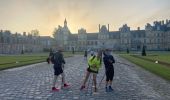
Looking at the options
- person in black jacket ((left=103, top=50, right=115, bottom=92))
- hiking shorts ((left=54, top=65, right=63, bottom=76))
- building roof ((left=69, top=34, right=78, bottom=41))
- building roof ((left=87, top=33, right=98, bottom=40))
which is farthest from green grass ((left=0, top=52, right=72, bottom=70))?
Result: building roof ((left=69, top=34, right=78, bottom=41))

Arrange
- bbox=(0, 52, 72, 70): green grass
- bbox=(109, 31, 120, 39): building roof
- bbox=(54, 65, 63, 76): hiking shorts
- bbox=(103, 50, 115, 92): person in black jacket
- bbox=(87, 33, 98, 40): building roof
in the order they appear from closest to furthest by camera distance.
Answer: bbox=(103, 50, 115, 92): person in black jacket → bbox=(54, 65, 63, 76): hiking shorts → bbox=(0, 52, 72, 70): green grass → bbox=(109, 31, 120, 39): building roof → bbox=(87, 33, 98, 40): building roof

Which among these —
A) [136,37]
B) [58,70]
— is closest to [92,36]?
[136,37]

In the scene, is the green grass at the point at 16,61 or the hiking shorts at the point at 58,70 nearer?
the hiking shorts at the point at 58,70

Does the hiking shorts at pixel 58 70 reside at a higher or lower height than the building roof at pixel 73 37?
lower

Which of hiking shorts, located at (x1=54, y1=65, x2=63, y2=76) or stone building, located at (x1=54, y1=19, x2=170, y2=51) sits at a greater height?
stone building, located at (x1=54, y1=19, x2=170, y2=51)

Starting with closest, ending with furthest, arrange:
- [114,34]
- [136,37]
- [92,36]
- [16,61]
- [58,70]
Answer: [58,70] → [16,61] → [136,37] → [114,34] → [92,36]

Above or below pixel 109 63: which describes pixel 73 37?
above

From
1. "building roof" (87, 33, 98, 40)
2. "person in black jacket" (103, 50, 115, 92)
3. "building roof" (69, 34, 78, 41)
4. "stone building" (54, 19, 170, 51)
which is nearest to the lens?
"person in black jacket" (103, 50, 115, 92)

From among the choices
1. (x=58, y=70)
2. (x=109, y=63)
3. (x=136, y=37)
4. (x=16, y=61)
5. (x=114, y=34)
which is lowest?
(x=16, y=61)

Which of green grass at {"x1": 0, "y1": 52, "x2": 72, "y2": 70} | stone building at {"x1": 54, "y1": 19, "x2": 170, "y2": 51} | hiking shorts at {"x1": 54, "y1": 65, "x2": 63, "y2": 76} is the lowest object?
green grass at {"x1": 0, "y1": 52, "x2": 72, "y2": 70}

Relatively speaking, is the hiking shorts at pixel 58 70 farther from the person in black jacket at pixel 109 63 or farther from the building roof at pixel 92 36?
the building roof at pixel 92 36

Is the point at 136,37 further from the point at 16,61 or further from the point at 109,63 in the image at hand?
the point at 109,63

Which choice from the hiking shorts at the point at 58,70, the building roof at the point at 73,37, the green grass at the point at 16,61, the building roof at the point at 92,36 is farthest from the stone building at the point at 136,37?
the hiking shorts at the point at 58,70

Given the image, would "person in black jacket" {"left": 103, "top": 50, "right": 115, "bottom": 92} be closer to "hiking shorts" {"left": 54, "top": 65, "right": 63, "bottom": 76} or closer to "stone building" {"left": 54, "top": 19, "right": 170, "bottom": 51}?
"hiking shorts" {"left": 54, "top": 65, "right": 63, "bottom": 76}
